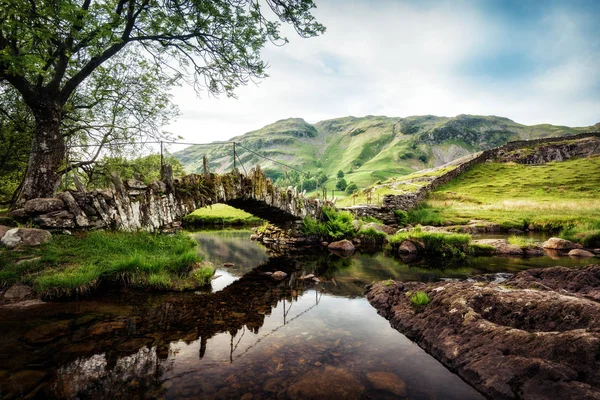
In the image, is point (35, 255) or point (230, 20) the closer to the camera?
point (35, 255)

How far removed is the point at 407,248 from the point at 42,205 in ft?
56.6

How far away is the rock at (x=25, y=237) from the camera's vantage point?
25.8 feet

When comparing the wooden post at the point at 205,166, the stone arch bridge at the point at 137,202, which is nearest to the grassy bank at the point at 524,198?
the stone arch bridge at the point at 137,202

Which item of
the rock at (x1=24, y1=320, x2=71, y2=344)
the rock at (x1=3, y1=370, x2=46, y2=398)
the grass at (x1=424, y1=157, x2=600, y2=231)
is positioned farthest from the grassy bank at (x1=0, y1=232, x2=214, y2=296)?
the grass at (x1=424, y1=157, x2=600, y2=231)

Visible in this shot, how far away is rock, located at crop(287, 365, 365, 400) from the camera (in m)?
4.14

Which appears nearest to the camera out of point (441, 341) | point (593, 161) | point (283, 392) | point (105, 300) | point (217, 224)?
point (283, 392)

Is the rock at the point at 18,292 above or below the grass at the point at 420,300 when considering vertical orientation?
above

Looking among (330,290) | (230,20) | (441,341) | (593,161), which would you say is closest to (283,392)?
(441,341)

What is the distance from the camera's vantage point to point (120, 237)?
955 centimetres

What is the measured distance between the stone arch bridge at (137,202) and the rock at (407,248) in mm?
9457

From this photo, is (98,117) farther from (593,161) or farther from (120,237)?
(593,161)

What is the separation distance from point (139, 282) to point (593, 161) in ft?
242

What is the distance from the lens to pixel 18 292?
22.7 ft

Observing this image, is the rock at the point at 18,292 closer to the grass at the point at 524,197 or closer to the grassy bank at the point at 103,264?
the grassy bank at the point at 103,264
